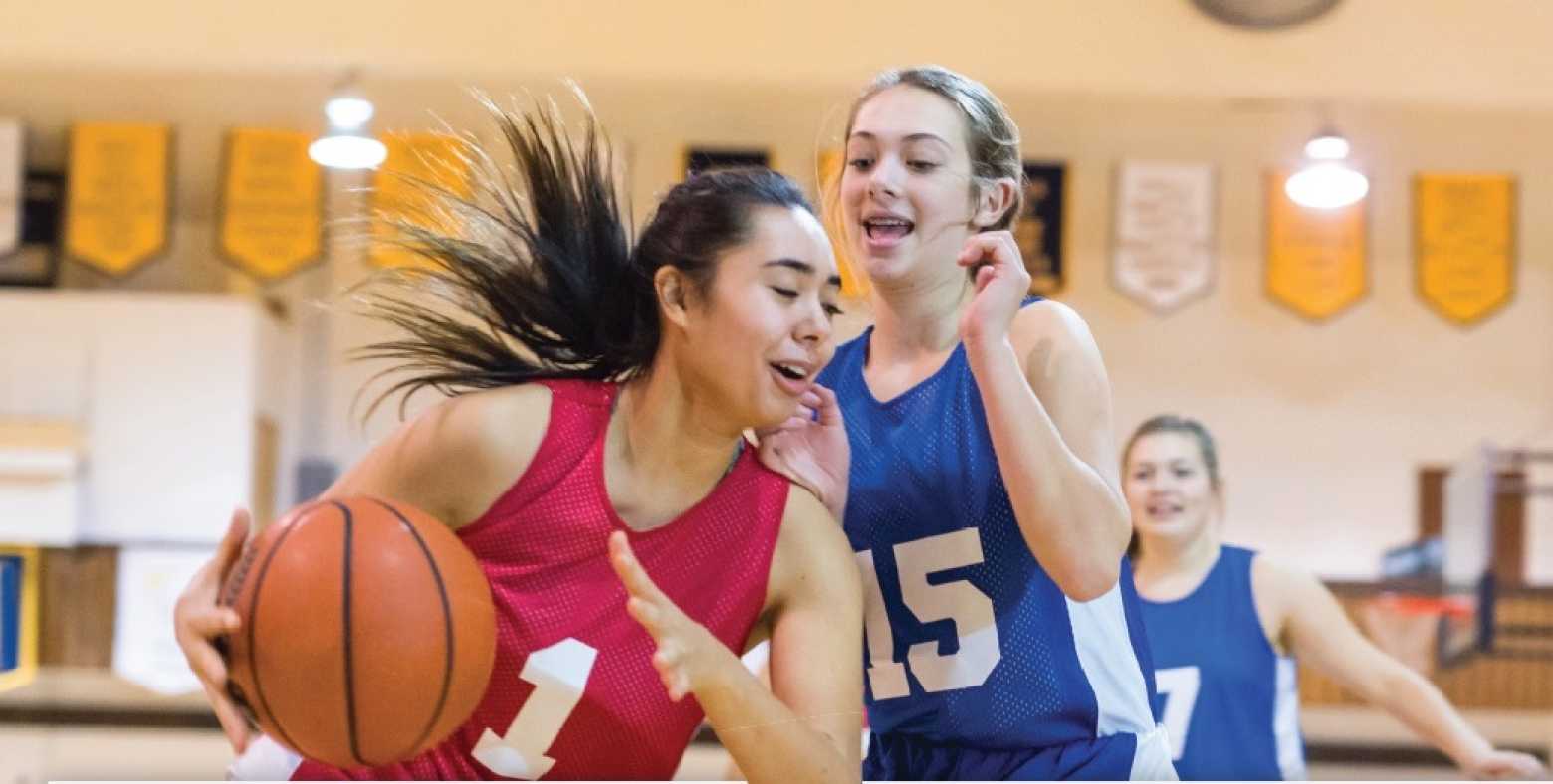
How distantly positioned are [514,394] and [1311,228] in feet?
19.8

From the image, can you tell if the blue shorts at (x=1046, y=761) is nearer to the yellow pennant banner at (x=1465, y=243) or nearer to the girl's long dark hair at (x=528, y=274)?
the girl's long dark hair at (x=528, y=274)

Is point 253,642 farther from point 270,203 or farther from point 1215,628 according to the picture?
point 270,203

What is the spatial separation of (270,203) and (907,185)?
5776 mm

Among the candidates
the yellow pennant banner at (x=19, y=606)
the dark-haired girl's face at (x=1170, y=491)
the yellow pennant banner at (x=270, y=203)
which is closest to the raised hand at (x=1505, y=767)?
the dark-haired girl's face at (x=1170, y=491)

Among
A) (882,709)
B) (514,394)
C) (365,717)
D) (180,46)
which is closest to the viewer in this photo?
(365,717)

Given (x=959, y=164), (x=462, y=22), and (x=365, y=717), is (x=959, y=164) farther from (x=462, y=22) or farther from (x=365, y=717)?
(x=462, y=22)

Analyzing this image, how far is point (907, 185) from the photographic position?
2.19m

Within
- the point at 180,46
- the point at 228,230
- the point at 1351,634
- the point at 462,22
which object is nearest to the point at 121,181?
the point at 228,230

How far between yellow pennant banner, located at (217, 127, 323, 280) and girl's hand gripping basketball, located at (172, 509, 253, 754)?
5.64 m

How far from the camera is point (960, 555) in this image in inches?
89.7

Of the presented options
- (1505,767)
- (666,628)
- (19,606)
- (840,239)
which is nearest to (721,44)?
(19,606)

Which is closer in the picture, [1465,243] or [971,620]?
[971,620]

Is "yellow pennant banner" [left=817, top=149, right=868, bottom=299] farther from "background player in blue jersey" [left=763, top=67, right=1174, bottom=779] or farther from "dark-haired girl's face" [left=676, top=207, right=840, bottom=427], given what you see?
"dark-haired girl's face" [left=676, top=207, right=840, bottom=427]

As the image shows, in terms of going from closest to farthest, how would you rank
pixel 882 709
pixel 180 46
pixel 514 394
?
pixel 514 394, pixel 882 709, pixel 180 46
